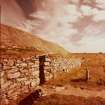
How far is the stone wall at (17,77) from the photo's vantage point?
7.21 meters

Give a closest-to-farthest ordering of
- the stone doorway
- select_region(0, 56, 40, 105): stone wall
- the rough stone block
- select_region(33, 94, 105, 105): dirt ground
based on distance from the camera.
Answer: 1. select_region(33, 94, 105, 105): dirt ground
2. select_region(0, 56, 40, 105): stone wall
3. the rough stone block
4. the stone doorway

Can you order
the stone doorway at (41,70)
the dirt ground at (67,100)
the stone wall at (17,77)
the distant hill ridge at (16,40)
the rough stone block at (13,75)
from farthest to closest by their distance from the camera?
the distant hill ridge at (16,40) → the stone doorway at (41,70) → the rough stone block at (13,75) → the stone wall at (17,77) → the dirt ground at (67,100)

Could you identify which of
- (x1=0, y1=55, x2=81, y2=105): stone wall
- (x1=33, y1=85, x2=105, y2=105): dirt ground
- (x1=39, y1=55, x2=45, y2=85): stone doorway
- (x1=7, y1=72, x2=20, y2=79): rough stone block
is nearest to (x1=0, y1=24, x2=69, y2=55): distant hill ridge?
(x1=39, y1=55, x2=45, y2=85): stone doorway

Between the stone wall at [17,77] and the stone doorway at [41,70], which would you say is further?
the stone doorway at [41,70]

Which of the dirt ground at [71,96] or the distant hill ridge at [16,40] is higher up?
the distant hill ridge at [16,40]

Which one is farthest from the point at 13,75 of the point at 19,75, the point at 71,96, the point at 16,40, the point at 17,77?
the point at 16,40

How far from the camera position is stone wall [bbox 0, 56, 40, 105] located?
7215 mm

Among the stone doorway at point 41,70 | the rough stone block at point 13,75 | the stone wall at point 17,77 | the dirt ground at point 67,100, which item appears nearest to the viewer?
the dirt ground at point 67,100

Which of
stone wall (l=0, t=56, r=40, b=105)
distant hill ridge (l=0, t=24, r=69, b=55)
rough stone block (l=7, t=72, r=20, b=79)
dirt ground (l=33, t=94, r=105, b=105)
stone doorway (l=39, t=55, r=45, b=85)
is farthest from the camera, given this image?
distant hill ridge (l=0, t=24, r=69, b=55)

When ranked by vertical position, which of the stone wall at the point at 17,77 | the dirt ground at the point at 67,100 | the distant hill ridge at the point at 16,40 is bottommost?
the dirt ground at the point at 67,100

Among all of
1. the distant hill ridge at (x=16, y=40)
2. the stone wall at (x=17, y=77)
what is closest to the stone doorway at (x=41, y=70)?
the stone wall at (x=17, y=77)

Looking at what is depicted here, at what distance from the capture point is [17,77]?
26.3 feet

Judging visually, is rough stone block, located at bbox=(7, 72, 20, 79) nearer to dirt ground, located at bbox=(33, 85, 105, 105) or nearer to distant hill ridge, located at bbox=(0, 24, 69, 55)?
dirt ground, located at bbox=(33, 85, 105, 105)

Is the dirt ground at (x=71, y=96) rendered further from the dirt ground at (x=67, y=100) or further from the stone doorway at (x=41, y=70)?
the stone doorway at (x=41, y=70)
